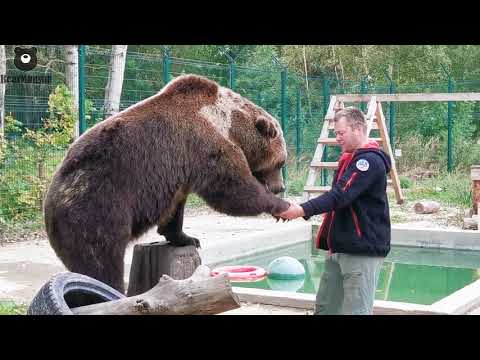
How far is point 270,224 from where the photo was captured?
11031mm

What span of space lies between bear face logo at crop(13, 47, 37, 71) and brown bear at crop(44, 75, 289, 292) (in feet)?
21.8

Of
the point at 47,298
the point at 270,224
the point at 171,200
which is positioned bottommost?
the point at 270,224

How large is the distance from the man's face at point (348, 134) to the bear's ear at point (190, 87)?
103 centimetres

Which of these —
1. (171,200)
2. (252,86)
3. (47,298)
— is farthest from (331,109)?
(47,298)

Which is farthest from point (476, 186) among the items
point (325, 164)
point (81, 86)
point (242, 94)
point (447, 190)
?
point (242, 94)

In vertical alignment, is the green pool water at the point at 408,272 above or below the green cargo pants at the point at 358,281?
below

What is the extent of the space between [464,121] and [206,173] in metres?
17.2

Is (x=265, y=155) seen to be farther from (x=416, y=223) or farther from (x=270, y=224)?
(x=416, y=223)

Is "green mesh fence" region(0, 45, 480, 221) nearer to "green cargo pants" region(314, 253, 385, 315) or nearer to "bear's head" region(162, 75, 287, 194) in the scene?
"bear's head" region(162, 75, 287, 194)

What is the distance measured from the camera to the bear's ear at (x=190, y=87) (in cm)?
477

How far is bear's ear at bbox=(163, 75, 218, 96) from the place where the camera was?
477cm

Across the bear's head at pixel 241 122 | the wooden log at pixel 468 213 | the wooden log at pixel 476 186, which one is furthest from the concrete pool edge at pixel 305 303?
the wooden log at pixel 468 213

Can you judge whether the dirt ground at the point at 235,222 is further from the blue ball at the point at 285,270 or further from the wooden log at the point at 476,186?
the blue ball at the point at 285,270

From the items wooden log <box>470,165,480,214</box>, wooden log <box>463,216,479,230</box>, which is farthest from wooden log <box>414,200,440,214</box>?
wooden log <box>463,216,479,230</box>
